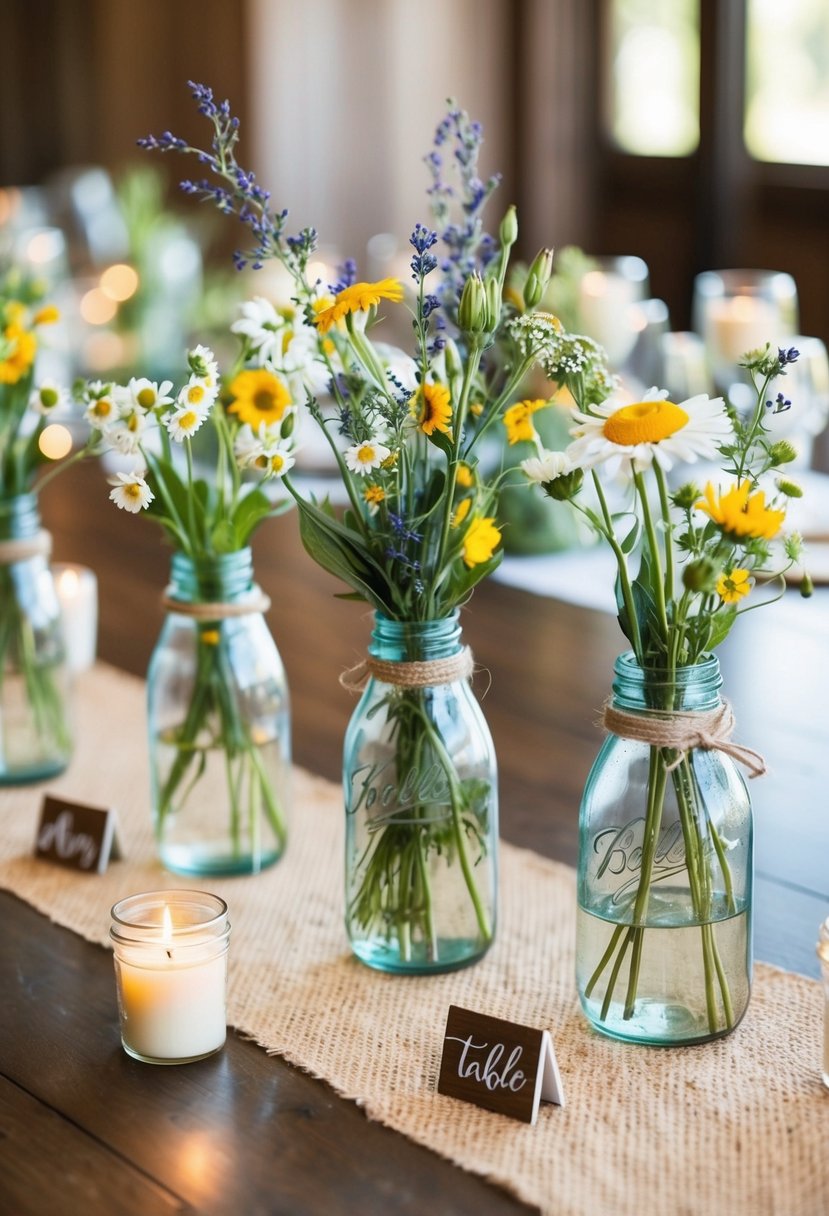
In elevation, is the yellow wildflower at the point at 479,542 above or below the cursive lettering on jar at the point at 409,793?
above

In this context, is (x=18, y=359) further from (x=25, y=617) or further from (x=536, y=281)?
(x=536, y=281)

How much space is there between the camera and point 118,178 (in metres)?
4.35

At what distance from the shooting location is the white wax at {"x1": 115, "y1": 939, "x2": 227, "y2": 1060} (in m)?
0.91

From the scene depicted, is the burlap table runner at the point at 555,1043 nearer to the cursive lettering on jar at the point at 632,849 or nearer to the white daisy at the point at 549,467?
the cursive lettering on jar at the point at 632,849

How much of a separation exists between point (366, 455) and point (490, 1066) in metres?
0.35

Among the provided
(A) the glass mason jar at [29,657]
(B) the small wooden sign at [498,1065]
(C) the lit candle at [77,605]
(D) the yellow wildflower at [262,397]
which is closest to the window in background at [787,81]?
(C) the lit candle at [77,605]

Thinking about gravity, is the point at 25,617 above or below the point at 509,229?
below

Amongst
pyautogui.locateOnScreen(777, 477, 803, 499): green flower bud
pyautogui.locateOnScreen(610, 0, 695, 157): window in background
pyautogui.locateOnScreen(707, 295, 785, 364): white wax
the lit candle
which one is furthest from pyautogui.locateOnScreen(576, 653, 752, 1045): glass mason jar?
pyautogui.locateOnScreen(610, 0, 695, 157): window in background

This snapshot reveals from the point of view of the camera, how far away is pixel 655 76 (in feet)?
12.0

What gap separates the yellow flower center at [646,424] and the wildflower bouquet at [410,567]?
0.10 meters

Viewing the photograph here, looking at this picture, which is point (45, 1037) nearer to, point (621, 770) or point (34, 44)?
point (621, 770)

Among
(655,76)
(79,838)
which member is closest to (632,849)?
(79,838)

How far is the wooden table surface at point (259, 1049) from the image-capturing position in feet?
2.62

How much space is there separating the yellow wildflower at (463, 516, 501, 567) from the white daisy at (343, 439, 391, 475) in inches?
3.2
